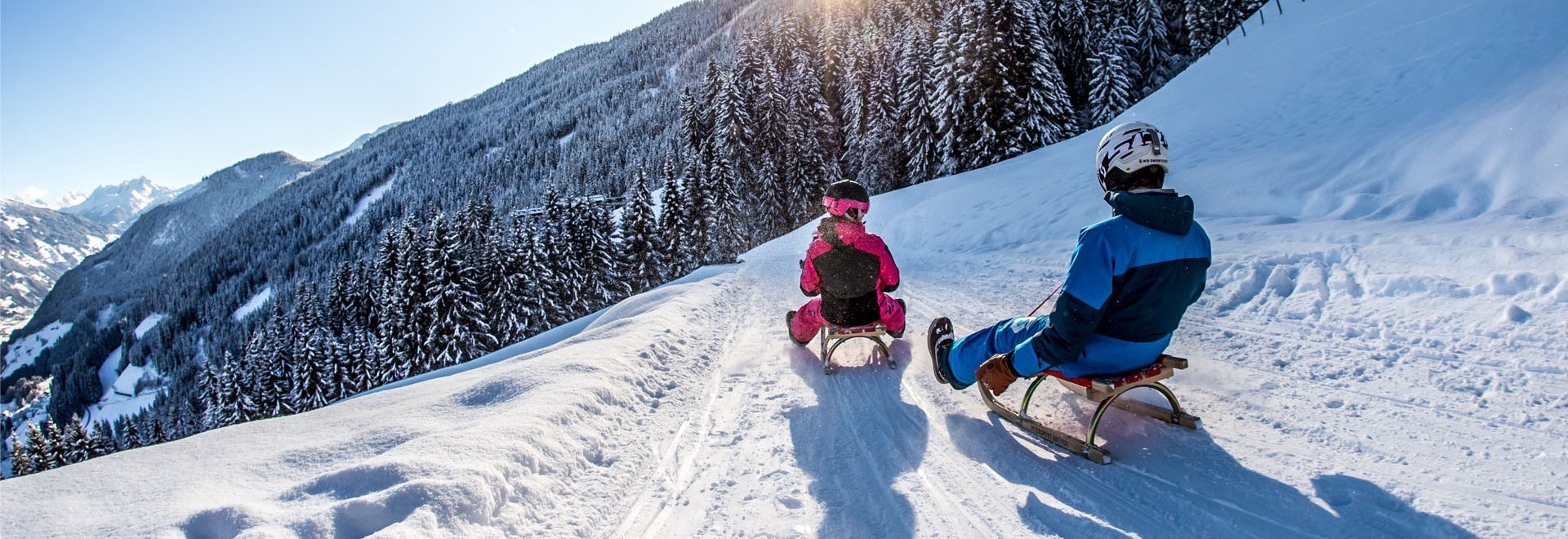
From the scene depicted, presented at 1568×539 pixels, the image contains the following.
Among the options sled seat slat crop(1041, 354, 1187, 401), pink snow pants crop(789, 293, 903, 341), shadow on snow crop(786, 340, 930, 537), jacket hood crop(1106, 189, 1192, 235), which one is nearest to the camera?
jacket hood crop(1106, 189, 1192, 235)

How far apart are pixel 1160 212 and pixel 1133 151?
1.47 ft

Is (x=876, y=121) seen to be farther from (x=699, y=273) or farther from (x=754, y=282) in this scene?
(x=754, y=282)

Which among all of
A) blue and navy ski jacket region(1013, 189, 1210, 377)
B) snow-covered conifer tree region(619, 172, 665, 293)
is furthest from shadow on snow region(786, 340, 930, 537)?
snow-covered conifer tree region(619, 172, 665, 293)

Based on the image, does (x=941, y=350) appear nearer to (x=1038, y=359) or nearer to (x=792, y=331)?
(x=1038, y=359)

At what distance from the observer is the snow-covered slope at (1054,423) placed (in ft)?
10.5

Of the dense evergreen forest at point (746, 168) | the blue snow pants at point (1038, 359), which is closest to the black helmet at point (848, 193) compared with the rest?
the blue snow pants at point (1038, 359)

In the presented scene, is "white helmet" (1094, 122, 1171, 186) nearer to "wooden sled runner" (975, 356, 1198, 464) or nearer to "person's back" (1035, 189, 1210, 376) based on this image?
"person's back" (1035, 189, 1210, 376)

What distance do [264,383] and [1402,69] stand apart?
196ft

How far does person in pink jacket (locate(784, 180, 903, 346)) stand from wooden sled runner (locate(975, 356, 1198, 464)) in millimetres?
2350

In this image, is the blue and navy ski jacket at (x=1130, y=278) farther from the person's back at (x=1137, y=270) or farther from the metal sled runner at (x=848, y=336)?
the metal sled runner at (x=848, y=336)

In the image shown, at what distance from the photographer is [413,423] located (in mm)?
4941

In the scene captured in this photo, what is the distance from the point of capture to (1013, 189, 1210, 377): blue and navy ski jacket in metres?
3.42

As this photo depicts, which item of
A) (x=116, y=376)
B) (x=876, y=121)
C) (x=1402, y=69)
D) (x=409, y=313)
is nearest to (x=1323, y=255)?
(x=1402, y=69)

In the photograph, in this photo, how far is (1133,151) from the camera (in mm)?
3600
